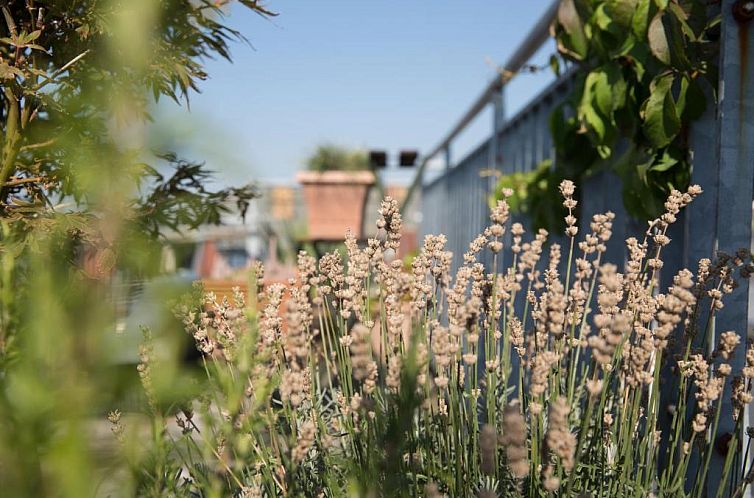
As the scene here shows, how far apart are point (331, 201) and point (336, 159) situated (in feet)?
13.3

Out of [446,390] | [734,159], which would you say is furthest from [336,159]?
[446,390]

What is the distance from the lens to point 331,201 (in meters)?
6.22

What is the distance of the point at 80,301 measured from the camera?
13.2 inches

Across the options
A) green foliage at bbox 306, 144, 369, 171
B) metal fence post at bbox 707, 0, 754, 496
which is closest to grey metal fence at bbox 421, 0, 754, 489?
metal fence post at bbox 707, 0, 754, 496

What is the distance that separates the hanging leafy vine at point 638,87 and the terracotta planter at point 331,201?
13.0 ft

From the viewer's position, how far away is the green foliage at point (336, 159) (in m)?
10.0

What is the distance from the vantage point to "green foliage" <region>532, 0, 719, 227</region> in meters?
1.67

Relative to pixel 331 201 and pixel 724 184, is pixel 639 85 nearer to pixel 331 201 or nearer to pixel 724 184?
pixel 724 184

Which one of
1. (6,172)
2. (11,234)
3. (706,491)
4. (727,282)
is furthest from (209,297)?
(706,491)

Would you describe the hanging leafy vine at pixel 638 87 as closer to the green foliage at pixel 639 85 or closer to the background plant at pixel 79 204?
the green foliage at pixel 639 85

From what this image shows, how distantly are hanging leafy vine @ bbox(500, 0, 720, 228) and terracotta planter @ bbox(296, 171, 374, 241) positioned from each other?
3957mm

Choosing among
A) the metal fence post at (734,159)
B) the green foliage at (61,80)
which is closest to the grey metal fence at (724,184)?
the metal fence post at (734,159)

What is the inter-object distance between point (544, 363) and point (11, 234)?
3.15 feet

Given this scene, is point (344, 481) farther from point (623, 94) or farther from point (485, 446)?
point (623, 94)
